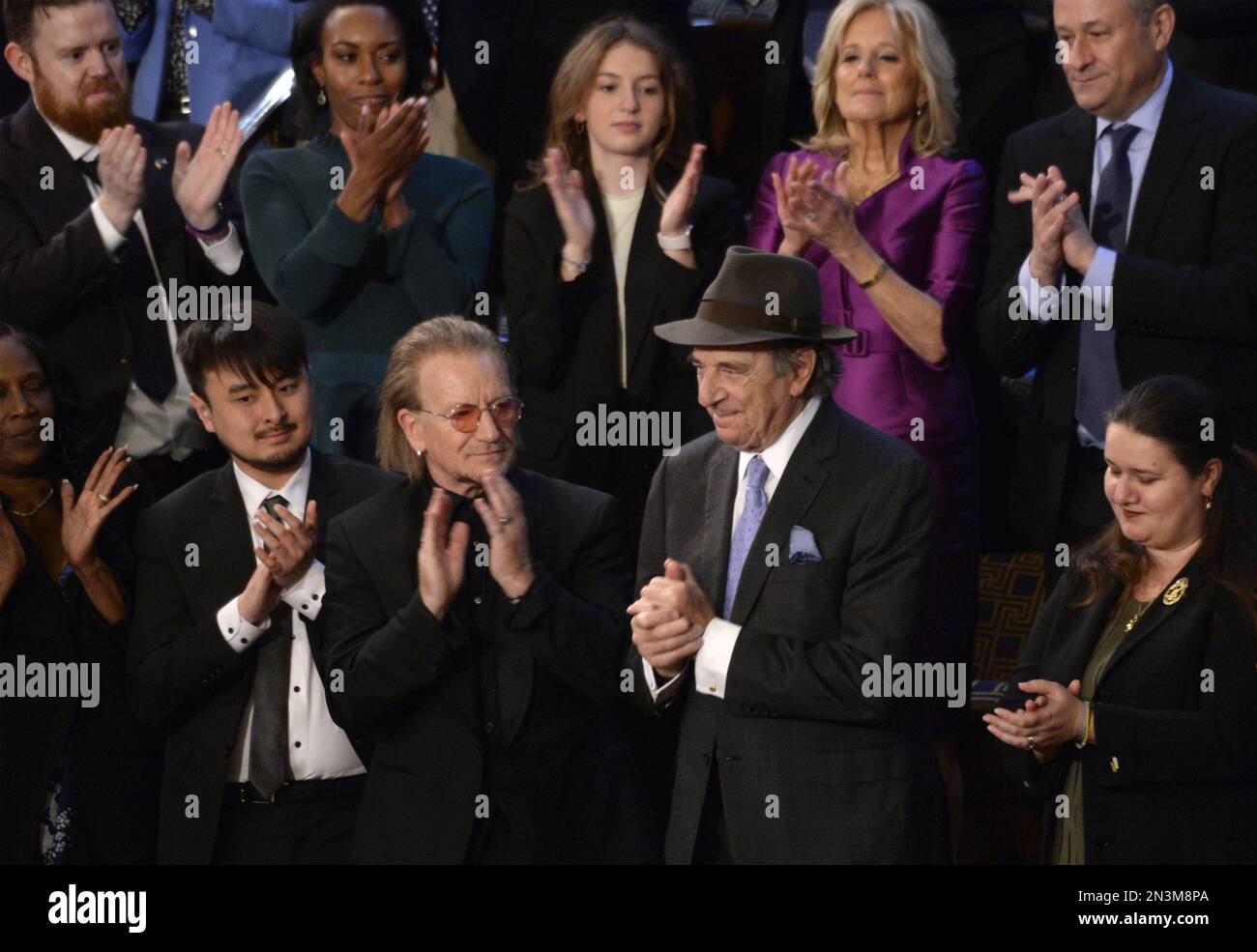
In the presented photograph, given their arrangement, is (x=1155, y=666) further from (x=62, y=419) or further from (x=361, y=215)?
(x=62, y=419)

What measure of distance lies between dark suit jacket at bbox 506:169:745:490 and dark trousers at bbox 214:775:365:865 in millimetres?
1075

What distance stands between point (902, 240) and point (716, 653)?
1.50 meters

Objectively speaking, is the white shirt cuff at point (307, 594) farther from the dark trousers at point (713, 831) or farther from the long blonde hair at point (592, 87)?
the long blonde hair at point (592, 87)

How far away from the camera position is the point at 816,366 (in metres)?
4.19

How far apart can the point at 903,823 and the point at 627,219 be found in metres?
1.93

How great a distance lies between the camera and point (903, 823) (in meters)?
3.94

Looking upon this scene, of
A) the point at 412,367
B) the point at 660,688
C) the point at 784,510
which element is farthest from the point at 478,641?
the point at 784,510

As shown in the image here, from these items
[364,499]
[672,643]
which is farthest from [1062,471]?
[364,499]

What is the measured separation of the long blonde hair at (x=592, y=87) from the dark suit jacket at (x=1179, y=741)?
69.9 inches

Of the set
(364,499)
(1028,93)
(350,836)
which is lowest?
(350,836)

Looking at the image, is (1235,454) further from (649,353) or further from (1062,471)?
(649,353)

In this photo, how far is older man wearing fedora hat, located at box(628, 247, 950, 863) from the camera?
12.9ft

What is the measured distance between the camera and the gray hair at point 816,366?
13.6 feet

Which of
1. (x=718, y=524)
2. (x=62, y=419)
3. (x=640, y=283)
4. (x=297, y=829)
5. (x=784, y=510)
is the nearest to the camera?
(x=784, y=510)
